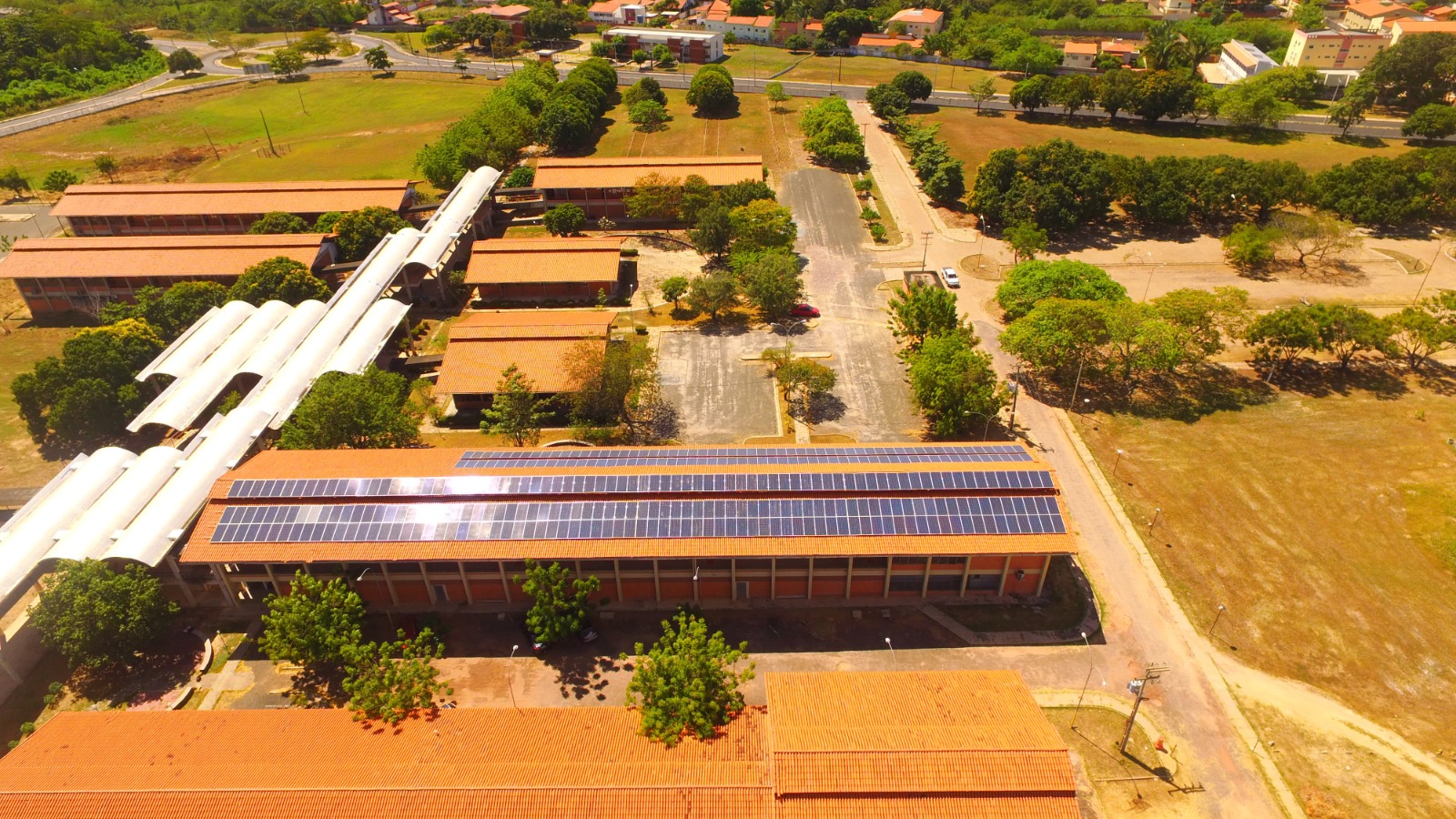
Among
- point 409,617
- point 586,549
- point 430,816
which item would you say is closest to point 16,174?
point 409,617

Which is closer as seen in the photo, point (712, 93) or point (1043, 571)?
point (1043, 571)

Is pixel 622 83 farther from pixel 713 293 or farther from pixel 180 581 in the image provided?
pixel 180 581

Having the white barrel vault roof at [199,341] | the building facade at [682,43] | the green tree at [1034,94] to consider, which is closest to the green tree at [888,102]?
the green tree at [1034,94]

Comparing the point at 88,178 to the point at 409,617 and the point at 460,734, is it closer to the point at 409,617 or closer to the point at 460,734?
the point at 409,617

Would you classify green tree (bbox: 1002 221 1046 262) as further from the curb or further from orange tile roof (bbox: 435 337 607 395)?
orange tile roof (bbox: 435 337 607 395)

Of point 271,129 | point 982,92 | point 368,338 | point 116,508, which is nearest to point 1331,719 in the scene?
point 116,508

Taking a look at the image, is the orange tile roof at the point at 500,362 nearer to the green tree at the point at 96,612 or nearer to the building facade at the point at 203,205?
the green tree at the point at 96,612

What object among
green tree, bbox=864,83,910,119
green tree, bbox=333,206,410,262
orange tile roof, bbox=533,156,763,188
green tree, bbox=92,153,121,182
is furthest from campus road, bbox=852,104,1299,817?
green tree, bbox=92,153,121,182
